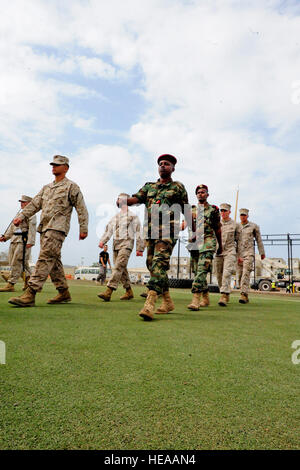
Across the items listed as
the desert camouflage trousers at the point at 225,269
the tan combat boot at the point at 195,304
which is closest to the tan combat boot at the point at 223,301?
the desert camouflage trousers at the point at 225,269

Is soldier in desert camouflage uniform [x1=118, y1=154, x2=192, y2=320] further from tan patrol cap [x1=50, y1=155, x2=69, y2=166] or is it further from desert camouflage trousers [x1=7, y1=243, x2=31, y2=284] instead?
desert camouflage trousers [x1=7, y1=243, x2=31, y2=284]

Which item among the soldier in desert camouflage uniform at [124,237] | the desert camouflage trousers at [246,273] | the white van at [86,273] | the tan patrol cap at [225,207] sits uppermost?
the tan patrol cap at [225,207]

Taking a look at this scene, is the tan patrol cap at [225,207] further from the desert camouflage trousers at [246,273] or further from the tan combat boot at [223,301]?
the tan combat boot at [223,301]

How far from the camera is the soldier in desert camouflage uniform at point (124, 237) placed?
6755 mm

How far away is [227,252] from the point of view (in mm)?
7633

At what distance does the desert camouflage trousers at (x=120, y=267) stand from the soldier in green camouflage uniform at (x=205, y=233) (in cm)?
145

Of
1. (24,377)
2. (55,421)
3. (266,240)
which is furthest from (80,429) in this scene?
(266,240)

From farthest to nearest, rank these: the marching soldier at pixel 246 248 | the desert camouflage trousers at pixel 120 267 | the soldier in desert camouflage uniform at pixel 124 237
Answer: the marching soldier at pixel 246 248, the soldier in desert camouflage uniform at pixel 124 237, the desert camouflage trousers at pixel 120 267

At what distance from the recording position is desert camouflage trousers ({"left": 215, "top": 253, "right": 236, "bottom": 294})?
715cm

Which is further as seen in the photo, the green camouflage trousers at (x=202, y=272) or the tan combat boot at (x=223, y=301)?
the tan combat boot at (x=223, y=301)

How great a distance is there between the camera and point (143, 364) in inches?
80.3
